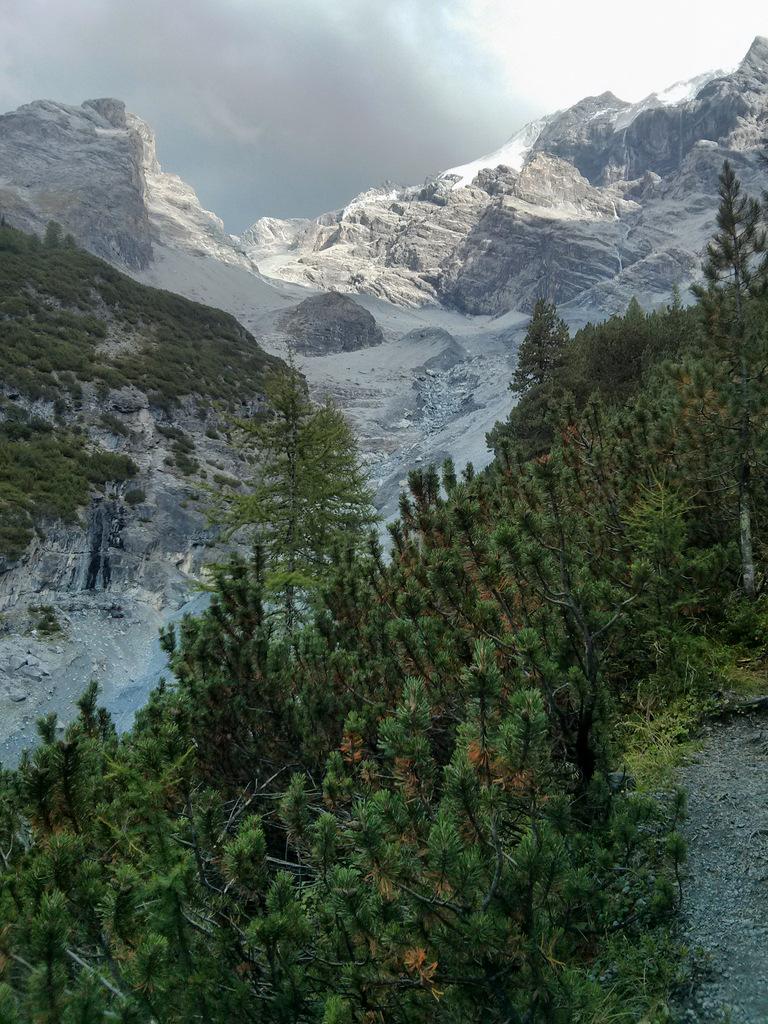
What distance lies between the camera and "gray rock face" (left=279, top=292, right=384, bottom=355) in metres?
102

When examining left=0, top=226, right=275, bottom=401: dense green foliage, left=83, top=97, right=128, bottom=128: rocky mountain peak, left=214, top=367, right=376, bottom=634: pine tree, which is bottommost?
left=214, top=367, right=376, bottom=634: pine tree

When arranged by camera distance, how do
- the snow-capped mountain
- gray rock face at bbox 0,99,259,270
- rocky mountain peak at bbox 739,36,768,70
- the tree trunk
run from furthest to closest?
rocky mountain peak at bbox 739,36,768,70 < the snow-capped mountain < gray rock face at bbox 0,99,259,270 < the tree trunk

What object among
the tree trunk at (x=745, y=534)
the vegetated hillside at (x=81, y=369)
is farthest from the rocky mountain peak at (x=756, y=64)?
the tree trunk at (x=745, y=534)

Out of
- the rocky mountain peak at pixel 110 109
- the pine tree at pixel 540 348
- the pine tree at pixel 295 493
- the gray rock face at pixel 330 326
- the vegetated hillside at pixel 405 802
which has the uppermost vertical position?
the rocky mountain peak at pixel 110 109

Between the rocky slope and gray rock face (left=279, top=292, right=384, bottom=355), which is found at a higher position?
gray rock face (left=279, top=292, right=384, bottom=355)

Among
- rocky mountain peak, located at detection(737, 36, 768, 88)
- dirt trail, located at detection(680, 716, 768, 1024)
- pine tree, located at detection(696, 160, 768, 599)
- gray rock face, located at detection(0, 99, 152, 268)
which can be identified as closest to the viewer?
dirt trail, located at detection(680, 716, 768, 1024)

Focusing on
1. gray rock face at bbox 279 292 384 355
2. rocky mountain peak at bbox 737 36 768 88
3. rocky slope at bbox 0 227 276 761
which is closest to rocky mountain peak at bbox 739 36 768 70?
rocky mountain peak at bbox 737 36 768 88

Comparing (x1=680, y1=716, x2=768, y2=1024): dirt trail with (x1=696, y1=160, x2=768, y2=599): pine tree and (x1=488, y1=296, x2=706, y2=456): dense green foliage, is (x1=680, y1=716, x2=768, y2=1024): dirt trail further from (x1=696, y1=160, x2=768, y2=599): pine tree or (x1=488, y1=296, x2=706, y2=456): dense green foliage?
(x1=488, y1=296, x2=706, y2=456): dense green foliage

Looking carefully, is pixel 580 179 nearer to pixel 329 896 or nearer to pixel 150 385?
pixel 150 385

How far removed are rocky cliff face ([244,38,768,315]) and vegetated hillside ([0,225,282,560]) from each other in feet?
293

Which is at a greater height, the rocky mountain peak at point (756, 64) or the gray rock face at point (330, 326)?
the rocky mountain peak at point (756, 64)

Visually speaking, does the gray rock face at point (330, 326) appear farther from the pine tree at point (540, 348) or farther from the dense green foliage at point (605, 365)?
the dense green foliage at point (605, 365)

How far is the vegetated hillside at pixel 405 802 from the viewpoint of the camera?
2094 mm

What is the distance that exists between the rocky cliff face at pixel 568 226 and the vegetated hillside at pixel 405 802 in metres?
119
